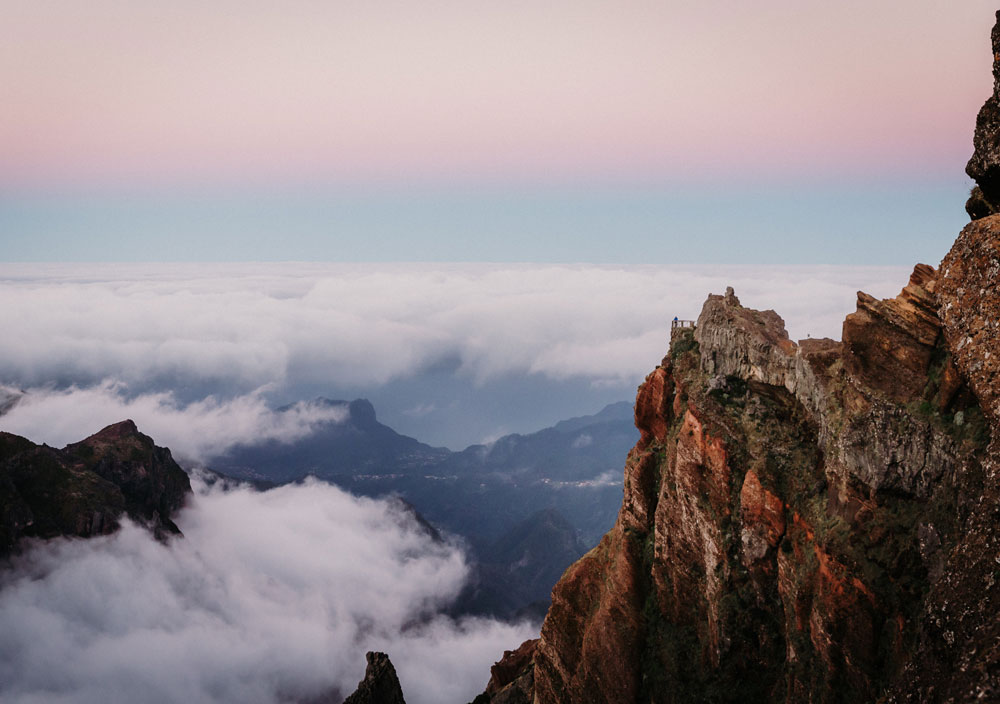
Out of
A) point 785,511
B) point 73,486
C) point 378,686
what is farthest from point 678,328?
point 73,486

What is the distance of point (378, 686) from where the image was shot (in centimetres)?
7769

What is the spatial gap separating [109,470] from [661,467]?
18346 cm

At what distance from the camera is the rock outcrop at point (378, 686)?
75750 millimetres

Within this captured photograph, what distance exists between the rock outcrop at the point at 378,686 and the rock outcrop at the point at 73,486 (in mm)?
123113

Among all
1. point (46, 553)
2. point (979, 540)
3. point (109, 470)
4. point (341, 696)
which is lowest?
point (341, 696)

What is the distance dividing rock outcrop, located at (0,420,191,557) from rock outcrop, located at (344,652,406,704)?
404 feet

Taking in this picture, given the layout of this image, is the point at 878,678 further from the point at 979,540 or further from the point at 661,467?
the point at 661,467

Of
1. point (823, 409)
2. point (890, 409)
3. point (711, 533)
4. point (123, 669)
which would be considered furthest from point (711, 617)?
point (123, 669)

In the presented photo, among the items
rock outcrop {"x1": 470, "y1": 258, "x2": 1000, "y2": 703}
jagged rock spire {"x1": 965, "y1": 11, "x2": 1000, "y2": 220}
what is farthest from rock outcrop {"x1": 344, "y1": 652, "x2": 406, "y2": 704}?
jagged rock spire {"x1": 965, "y1": 11, "x2": 1000, "y2": 220}

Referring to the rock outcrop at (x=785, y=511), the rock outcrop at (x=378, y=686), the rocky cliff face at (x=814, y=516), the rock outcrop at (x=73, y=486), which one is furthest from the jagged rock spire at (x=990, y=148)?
the rock outcrop at (x=73, y=486)

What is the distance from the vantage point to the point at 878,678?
1206 inches

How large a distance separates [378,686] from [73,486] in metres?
136

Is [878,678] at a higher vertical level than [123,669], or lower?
higher

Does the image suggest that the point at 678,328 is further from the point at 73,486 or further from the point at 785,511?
the point at 73,486
